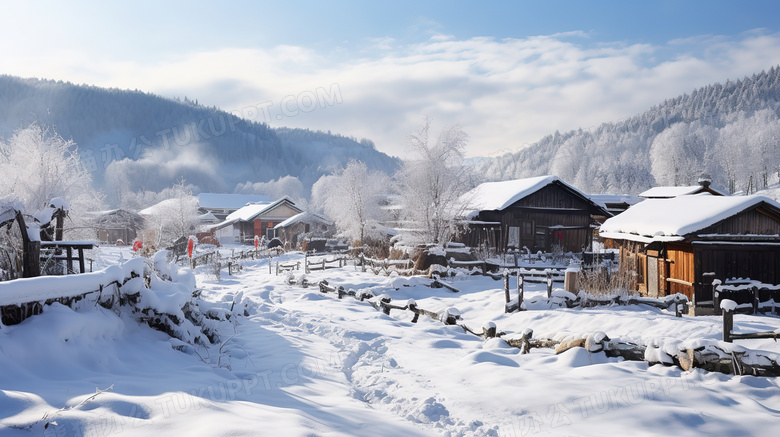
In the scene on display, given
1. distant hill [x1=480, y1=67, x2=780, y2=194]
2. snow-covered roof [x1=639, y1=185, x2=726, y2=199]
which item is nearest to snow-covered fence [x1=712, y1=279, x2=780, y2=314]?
snow-covered roof [x1=639, y1=185, x2=726, y2=199]

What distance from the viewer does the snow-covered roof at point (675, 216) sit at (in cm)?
1457

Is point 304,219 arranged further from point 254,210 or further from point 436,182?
point 436,182

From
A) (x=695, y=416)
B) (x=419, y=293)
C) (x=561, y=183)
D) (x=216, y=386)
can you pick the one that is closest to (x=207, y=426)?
(x=216, y=386)

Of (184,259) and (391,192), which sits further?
(391,192)

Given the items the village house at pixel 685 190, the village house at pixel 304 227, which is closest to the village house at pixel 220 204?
the village house at pixel 304 227

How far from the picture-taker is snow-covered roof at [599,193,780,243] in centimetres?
1457

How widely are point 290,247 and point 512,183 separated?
2317 cm

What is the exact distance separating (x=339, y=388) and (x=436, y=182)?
22.1 m

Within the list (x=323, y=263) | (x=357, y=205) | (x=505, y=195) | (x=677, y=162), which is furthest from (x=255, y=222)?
(x=677, y=162)

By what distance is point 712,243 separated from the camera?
14773 millimetres

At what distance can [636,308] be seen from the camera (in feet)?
42.3

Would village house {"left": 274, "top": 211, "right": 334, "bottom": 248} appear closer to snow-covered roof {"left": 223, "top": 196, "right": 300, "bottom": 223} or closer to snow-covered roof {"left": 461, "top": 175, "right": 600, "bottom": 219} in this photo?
snow-covered roof {"left": 223, "top": 196, "right": 300, "bottom": 223}

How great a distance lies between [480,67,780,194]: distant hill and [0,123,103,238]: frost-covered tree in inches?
1283

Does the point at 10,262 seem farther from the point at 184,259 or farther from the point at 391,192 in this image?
the point at 391,192
